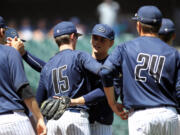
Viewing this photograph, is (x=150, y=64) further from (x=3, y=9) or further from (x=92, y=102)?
(x=3, y=9)

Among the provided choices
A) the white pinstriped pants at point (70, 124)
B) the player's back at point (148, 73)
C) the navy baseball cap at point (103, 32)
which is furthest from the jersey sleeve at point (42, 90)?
the player's back at point (148, 73)

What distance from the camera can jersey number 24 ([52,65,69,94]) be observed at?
4055 millimetres

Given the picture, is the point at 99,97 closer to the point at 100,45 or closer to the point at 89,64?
the point at 89,64

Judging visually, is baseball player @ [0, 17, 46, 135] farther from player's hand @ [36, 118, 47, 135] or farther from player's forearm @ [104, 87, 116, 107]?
player's forearm @ [104, 87, 116, 107]

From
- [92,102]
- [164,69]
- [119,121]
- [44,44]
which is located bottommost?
[119,121]

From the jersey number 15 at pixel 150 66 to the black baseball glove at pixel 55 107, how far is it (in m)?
0.65

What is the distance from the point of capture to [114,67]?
150 inches

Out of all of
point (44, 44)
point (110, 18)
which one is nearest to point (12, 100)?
point (44, 44)

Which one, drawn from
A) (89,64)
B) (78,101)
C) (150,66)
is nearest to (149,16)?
(150,66)

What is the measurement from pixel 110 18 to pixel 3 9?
522 cm

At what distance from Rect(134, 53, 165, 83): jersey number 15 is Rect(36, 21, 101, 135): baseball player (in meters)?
0.38

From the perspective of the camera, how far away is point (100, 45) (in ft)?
15.1

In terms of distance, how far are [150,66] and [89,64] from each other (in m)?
0.56

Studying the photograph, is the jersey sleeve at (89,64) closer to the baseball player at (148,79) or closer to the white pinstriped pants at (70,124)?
the baseball player at (148,79)
